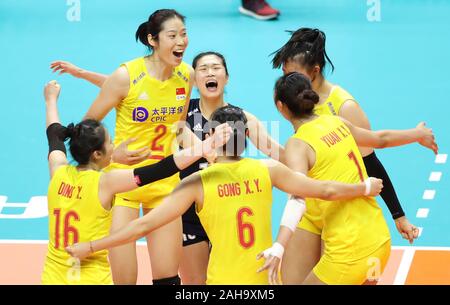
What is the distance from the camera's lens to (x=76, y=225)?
5.94 metres

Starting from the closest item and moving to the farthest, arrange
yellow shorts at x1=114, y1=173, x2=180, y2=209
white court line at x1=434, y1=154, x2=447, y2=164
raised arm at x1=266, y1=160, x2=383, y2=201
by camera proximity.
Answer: raised arm at x1=266, y1=160, x2=383, y2=201
yellow shorts at x1=114, y1=173, x2=180, y2=209
white court line at x1=434, y1=154, x2=447, y2=164

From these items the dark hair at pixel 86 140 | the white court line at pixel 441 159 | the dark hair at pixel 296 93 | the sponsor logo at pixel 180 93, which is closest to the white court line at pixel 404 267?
the white court line at pixel 441 159

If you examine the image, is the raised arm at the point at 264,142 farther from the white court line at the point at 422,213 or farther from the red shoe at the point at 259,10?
the red shoe at the point at 259,10

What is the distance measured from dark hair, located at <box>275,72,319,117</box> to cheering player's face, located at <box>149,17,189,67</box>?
1.31 meters

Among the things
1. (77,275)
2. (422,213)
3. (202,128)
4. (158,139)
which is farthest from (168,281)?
(422,213)

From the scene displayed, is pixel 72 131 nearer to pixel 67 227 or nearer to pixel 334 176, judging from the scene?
pixel 67 227

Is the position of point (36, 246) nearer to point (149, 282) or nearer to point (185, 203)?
point (149, 282)

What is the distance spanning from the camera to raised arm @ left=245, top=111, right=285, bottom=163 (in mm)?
7086

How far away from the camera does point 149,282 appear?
849 cm

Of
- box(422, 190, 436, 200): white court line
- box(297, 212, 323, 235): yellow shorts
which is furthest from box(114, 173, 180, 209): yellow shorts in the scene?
box(422, 190, 436, 200): white court line

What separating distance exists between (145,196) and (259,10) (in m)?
7.51

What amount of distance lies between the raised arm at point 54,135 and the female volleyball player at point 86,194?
238 millimetres

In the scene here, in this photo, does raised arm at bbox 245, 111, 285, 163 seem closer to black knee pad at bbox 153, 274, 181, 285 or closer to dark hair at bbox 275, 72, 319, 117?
dark hair at bbox 275, 72, 319, 117

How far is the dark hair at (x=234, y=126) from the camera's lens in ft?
18.9
